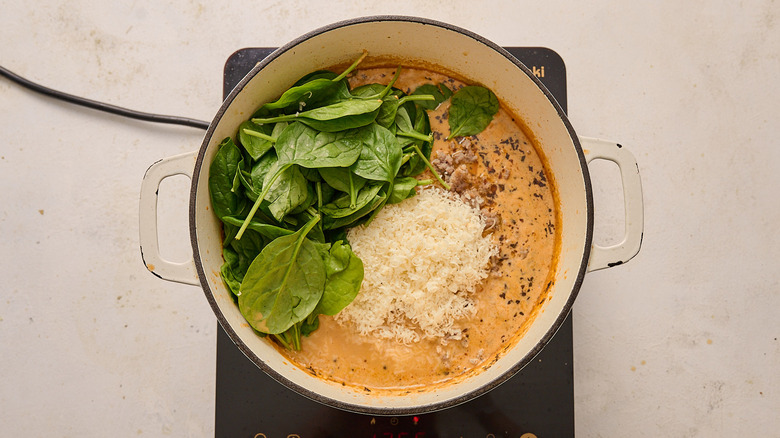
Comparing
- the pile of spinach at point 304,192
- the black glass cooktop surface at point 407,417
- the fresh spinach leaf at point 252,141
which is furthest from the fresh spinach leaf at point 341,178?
the black glass cooktop surface at point 407,417

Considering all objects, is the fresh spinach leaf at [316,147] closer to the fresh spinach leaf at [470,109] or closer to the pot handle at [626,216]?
the fresh spinach leaf at [470,109]

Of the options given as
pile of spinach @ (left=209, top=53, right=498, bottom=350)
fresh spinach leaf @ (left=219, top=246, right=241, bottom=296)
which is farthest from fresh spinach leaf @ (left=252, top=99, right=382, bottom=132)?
fresh spinach leaf @ (left=219, top=246, right=241, bottom=296)

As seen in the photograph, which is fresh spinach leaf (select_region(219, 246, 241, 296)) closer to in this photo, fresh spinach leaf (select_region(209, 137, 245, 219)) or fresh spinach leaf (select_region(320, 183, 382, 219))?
fresh spinach leaf (select_region(209, 137, 245, 219))

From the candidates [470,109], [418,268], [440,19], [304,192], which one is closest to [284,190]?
[304,192]

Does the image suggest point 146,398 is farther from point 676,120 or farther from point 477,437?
point 676,120

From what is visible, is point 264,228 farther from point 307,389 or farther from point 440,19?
point 440,19

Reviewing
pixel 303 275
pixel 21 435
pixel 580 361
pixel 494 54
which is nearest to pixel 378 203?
pixel 303 275
